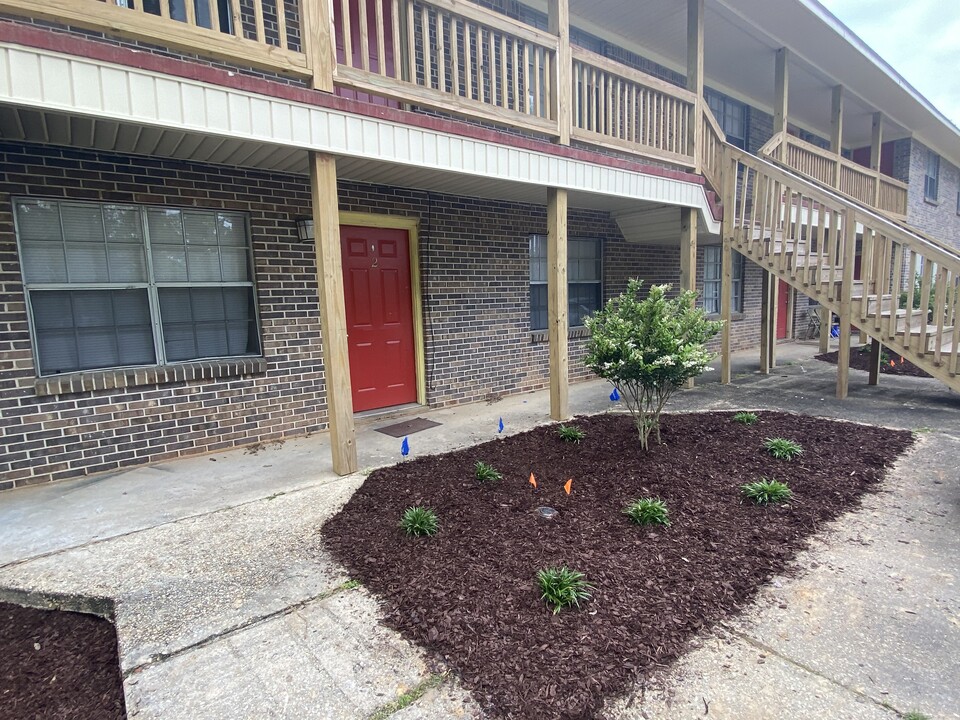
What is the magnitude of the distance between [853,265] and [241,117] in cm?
650

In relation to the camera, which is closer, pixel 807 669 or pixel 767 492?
pixel 807 669

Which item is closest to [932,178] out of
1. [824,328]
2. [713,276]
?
[824,328]

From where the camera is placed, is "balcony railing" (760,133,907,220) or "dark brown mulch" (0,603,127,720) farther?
"balcony railing" (760,133,907,220)

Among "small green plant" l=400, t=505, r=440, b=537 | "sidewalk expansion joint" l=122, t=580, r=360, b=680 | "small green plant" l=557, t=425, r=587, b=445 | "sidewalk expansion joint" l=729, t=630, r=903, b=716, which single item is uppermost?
"small green plant" l=557, t=425, r=587, b=445

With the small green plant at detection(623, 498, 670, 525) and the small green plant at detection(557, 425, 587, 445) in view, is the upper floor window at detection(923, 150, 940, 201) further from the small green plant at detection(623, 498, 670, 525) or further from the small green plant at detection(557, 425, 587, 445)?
the small green plant at detection(623, 498, 670, 525)

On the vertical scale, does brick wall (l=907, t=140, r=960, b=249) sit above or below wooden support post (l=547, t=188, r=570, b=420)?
above

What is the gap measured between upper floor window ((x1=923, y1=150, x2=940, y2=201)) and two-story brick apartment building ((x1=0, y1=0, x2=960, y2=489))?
410 inches

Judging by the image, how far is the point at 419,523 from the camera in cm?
316

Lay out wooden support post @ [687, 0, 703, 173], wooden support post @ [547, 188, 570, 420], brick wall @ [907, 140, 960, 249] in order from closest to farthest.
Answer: wooden support post @ [547, 188, 570, 420]
wooden support post @ [687, 0, 703, 173]
brick wall @ [907, 140, 960, 249]

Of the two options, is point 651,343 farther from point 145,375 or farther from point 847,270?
point 145,375

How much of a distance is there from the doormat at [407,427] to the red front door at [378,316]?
1.56 ft

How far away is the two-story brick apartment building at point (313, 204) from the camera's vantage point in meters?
3.43

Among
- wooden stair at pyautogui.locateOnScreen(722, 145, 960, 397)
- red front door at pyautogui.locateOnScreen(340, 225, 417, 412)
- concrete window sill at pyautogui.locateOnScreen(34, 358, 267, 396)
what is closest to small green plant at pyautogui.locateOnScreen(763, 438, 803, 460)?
wooden stair at pyautogui.locateOnScreen(722, 145, 960, 397)

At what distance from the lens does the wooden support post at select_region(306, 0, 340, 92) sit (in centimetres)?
354
